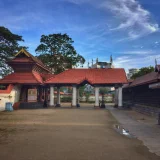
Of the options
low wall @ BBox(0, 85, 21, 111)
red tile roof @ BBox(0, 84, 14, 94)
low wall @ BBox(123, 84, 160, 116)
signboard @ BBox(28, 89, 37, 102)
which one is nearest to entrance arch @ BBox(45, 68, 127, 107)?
signboard @ BBox(28, 89, 37, 102)

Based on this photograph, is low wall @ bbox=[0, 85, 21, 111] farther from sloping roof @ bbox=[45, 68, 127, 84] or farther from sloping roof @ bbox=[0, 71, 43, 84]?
sloping roof @ bbox=[45, 68, 127, 84]

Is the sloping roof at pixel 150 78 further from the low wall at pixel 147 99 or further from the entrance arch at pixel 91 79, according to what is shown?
the entrance arch at pixel 91 79

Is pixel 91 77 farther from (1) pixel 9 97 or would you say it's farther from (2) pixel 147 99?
(1) pixel 9 97

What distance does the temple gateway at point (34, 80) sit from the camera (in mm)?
28067

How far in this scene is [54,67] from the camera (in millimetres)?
42750

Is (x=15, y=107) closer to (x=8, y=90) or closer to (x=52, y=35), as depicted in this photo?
(x=8, y=90)

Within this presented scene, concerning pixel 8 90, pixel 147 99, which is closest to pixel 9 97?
pixel 8 90

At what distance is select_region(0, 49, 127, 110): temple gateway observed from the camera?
92.1 feet

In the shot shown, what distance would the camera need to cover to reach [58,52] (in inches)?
1679

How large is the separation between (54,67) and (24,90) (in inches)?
504

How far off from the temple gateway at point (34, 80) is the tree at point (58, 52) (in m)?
9.47

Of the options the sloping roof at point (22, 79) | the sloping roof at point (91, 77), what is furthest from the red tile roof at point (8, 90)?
the sloping roof at point (91, 77)

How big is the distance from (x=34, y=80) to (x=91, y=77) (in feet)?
26.1

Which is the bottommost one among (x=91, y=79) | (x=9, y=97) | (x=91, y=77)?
(x=9, y=97)
